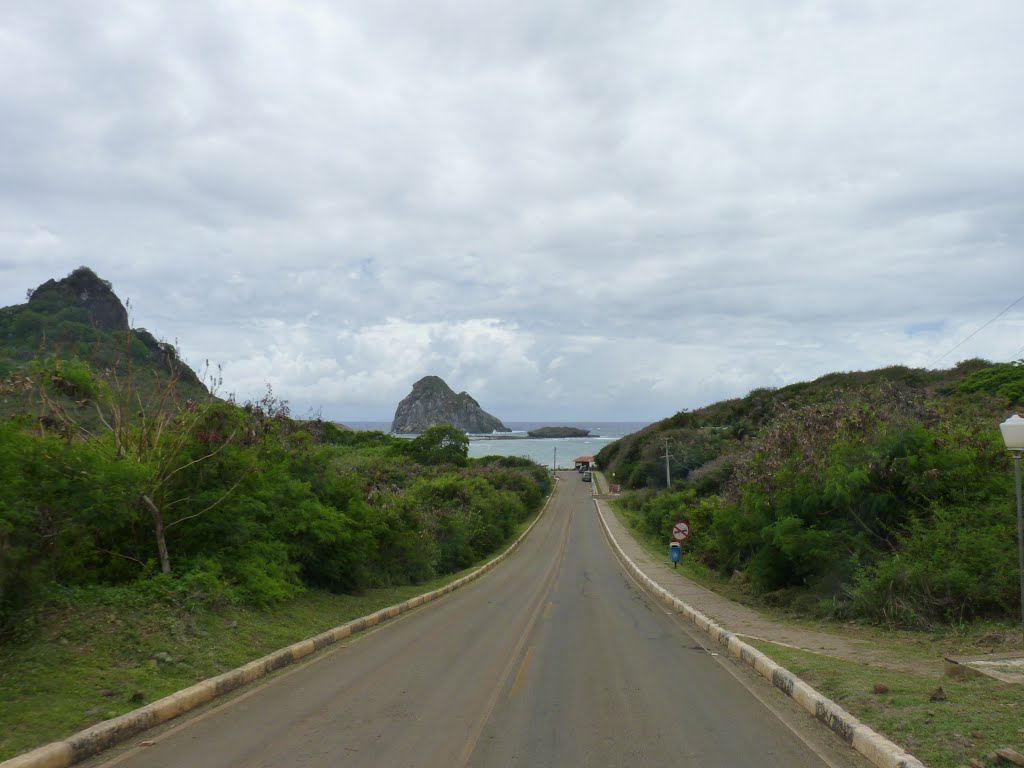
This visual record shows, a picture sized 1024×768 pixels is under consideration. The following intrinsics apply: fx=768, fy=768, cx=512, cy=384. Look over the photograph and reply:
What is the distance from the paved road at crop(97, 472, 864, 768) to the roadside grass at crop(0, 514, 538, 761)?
73 cm

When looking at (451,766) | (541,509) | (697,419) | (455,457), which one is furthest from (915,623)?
(697,419)

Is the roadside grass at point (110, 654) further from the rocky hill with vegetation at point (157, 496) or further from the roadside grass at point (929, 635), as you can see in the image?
the roadside grass at point (929, 635)

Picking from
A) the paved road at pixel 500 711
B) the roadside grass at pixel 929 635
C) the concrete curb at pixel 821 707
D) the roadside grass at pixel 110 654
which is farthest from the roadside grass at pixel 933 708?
the roadside grass at pixel 110 654

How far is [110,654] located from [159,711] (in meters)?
1.82

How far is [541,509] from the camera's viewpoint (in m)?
79.1

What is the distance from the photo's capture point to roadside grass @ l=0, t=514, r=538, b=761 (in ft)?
23.7

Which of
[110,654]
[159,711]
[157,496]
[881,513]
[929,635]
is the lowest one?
[929,635]

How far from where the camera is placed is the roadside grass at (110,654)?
7.22m

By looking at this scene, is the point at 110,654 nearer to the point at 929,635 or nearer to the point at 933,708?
the point at 933,708

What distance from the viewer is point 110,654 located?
30.0 feet

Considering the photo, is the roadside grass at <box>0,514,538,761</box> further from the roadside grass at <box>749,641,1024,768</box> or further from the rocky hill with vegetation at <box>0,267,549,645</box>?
the roadside grass at <box>749,641,1024,768</box>

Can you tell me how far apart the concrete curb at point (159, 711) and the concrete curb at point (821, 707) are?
6.69m

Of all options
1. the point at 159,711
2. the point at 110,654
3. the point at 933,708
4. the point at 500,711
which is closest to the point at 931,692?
the point at 933,708

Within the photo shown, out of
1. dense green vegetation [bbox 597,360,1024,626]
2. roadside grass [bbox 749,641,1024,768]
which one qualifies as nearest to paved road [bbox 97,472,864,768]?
roadside grass [bbox 749,641,1024,768]
